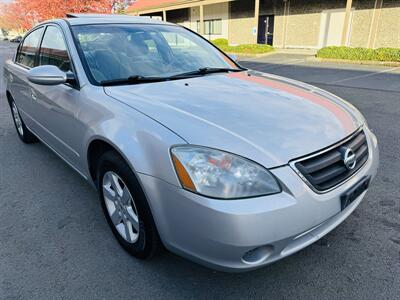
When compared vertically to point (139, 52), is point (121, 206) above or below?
below

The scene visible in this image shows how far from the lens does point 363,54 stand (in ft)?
41.6

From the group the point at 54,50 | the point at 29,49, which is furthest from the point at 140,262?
the point at 29,49

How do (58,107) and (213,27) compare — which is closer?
(58,107)

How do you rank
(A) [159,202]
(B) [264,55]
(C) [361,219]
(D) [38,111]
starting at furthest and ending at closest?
(B) [264,55]
(D) [38,111]
(C) [361,219]
(A) [159,202]

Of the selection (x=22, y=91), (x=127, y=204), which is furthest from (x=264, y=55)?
(x=127, y=204)

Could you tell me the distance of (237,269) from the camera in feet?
5.40

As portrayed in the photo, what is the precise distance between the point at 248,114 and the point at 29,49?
10.4 feet

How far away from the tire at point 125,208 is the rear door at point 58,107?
44cm

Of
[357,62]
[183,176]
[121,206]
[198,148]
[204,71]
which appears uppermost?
[204,71]

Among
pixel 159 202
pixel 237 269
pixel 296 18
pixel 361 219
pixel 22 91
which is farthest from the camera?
pixel 296 18

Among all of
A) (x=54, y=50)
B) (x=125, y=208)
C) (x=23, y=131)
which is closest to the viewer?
(x=125, y=208)

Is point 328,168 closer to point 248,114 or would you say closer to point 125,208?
point 248,114

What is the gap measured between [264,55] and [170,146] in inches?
649

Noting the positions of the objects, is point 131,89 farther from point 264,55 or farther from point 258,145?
point 264,55
